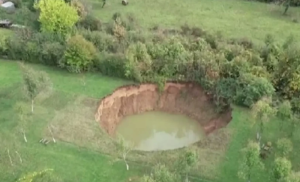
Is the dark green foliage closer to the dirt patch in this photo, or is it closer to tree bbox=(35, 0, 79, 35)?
tree bbox=(35, 0, 79, 35)

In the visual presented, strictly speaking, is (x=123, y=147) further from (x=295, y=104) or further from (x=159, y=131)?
(x=295, y=104)

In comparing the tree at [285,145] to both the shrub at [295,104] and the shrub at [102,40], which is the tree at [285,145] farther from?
Result: the shrub at [102,40]

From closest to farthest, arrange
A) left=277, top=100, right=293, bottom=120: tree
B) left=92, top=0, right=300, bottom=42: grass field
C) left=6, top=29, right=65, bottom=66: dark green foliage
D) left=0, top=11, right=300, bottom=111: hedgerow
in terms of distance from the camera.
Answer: left=277, top=100, right=293, bottom=120: tree
left=0, top=11, right=300, bottom=111: hedgerow
left=6, top=29, right=65, bottom=66: dark green foliage
left=92, top=0, right=300, bottom=42: grass field

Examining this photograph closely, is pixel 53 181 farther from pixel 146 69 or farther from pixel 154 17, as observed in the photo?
pixel 154 17

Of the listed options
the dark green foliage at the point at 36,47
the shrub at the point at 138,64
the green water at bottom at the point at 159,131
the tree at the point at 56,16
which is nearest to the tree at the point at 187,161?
the green water at bottom at the point at 159,131

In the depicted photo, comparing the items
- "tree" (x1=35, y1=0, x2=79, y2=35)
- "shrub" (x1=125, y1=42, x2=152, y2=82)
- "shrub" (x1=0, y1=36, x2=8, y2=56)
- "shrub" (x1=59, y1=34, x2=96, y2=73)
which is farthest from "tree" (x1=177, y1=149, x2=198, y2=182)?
"shrub" (x1=0, y1=36, x2=8, y2=56)

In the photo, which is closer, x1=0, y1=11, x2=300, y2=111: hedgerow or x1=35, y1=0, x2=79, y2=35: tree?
x1=0, y1=11, x2=300, y2=111: hedgerow

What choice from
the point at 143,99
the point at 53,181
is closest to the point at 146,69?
the point at 143,99
